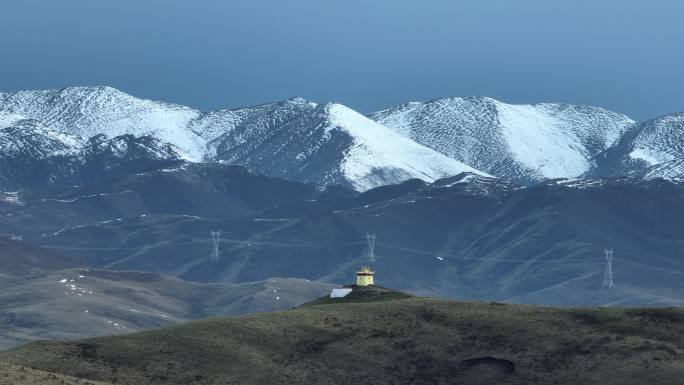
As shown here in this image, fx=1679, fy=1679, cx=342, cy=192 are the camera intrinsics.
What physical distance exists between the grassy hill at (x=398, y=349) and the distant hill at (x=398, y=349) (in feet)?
0.47

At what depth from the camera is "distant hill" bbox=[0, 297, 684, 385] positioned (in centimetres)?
15575

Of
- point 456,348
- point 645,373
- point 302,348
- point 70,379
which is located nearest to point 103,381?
point 70,379

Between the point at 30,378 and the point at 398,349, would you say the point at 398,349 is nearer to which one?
the point at 398,349

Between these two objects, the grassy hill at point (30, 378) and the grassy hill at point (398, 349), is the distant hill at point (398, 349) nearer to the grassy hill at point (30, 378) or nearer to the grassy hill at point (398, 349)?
the grassy hill at point (398, 349)

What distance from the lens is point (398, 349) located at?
169 metres

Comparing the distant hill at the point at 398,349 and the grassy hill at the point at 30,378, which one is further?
the distant hill at the point at 398,349

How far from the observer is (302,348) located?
16875 cm

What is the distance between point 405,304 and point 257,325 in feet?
62.9

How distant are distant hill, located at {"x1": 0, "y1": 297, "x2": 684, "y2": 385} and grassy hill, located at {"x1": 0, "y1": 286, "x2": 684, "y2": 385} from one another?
0.14 meters

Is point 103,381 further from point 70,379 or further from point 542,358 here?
point 542,358

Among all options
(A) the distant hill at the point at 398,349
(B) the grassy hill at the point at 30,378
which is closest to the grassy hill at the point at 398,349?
(A) the distant hill at the point at 398,349

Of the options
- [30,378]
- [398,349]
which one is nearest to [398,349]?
[398,349]

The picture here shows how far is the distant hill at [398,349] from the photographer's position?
15575 cm

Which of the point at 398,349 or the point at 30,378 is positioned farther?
the point at 398,349
